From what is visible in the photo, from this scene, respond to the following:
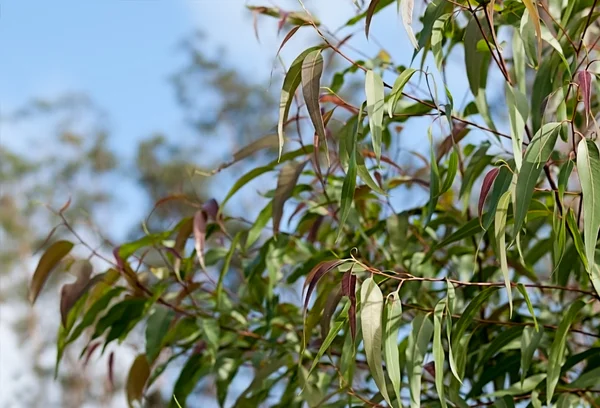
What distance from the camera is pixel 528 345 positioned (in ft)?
2.77

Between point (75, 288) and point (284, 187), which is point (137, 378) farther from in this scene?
point (284, 187)

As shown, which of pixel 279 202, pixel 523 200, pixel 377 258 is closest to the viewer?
pixel 523 200

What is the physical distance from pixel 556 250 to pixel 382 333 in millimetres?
154

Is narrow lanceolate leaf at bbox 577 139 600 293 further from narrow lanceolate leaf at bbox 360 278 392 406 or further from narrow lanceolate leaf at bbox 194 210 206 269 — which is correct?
narrow lanceolate leaf at bbox 194 210 206 269

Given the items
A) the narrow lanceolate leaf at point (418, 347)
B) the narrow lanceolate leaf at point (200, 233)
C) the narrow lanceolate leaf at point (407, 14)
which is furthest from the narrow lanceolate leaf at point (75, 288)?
the narrow lanceolate leaf at point (407, 14)

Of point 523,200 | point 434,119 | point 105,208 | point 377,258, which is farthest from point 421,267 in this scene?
point 105,208

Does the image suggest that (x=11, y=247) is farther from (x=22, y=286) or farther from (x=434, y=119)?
(x=434, y=119)

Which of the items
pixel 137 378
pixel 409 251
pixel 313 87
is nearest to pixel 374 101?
pixel 313 87

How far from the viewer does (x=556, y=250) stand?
688 mm

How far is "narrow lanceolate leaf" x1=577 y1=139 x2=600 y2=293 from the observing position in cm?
56

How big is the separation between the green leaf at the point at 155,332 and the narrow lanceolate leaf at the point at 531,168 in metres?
0.53

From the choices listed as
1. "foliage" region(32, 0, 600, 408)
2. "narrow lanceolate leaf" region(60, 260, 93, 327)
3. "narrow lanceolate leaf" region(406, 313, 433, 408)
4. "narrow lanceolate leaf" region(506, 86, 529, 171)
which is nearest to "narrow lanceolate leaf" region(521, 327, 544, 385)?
"foliage" region(32, 0, 600, 408)

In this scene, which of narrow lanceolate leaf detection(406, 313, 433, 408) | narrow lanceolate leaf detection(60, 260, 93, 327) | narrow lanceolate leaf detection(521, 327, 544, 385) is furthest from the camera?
narrow lanceolate leaf detection(60, 260, 93, 327)

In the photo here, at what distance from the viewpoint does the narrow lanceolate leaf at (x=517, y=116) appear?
2.07 feet
